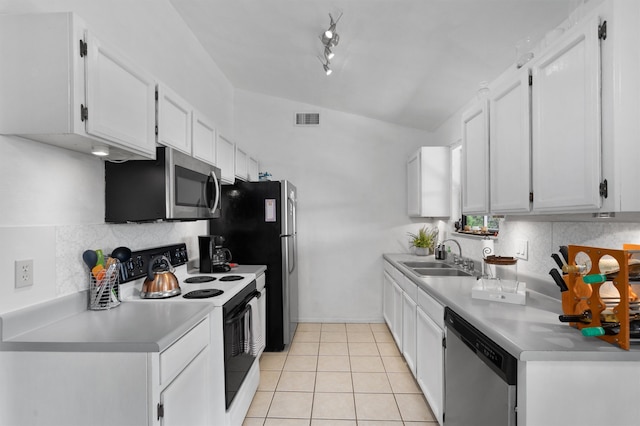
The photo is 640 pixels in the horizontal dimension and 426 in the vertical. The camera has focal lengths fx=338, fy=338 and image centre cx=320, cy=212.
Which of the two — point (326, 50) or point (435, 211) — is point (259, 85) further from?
point (435, 211)

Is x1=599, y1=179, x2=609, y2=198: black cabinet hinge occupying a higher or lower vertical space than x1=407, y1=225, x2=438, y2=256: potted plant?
higher

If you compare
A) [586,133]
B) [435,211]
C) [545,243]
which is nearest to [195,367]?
[586,133]

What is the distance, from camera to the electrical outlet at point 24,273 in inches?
54.4

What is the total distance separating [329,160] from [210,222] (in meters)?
1.76

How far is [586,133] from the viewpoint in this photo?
126 centimetres

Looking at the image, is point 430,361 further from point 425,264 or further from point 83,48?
point 83,48

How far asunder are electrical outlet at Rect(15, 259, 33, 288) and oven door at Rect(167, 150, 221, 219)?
24.6 inches

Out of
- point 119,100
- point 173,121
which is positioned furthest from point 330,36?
point 119,100

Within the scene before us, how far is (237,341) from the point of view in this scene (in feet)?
7.20

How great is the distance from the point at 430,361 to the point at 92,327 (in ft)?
6.42

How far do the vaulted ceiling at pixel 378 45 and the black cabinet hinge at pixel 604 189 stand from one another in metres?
0.96

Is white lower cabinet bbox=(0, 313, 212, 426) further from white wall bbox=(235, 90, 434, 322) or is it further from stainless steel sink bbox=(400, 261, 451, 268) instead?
white wall bbox=(235, 90, 434, 322)

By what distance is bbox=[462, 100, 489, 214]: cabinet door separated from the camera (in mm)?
2041

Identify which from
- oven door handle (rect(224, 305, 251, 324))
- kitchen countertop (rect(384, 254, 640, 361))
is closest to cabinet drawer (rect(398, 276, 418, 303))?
kitchen countertop (rect(384, 254, 640, 361))
